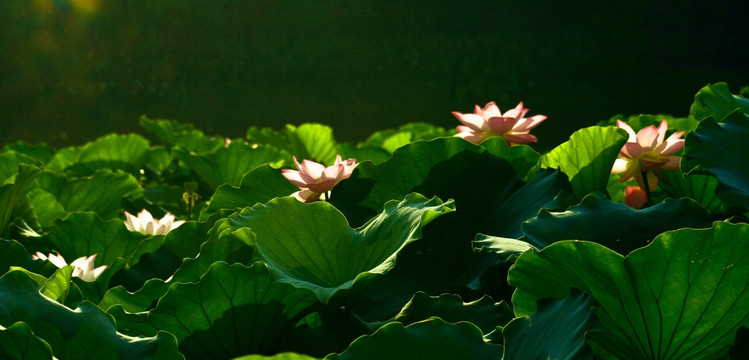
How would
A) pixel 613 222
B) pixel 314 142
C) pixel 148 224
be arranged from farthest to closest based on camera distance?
pixel 314 142 → pixel 148 224 → pixel 613 222

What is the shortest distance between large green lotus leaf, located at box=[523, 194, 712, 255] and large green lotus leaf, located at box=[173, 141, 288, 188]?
1242 mm

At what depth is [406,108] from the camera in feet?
39.2

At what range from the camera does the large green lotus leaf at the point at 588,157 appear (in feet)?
4.06

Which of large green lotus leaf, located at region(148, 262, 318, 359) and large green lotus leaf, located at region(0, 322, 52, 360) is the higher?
large green lotus leaf, located at region(0, 322, 52, 360)

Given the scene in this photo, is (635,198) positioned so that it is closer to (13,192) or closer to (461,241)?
(461,241)

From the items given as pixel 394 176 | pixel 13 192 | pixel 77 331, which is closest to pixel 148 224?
pixel 13 192

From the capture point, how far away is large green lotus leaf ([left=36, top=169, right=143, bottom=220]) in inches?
75.6

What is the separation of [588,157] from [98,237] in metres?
0.86

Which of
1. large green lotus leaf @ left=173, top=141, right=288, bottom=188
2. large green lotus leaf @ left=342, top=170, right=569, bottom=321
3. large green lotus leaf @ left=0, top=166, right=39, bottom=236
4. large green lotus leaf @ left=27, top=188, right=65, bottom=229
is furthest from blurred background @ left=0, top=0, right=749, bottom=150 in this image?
large green lotus leaf @ left=342, top=170, right=569, bottom=321

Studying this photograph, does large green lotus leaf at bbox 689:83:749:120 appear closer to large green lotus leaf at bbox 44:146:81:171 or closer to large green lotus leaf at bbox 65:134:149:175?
large green lotus leaf at bbox 65:134:149:175

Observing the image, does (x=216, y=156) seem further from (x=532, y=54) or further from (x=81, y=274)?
(x=532, y=54)

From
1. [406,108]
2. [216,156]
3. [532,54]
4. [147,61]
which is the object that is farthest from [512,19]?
[216,156]

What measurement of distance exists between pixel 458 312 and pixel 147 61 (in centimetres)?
1367

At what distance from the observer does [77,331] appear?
79 centimetres
